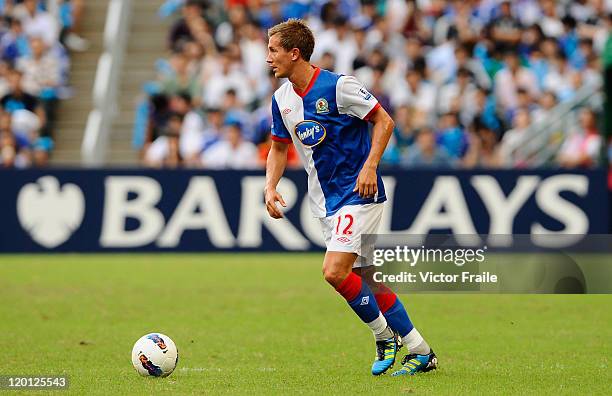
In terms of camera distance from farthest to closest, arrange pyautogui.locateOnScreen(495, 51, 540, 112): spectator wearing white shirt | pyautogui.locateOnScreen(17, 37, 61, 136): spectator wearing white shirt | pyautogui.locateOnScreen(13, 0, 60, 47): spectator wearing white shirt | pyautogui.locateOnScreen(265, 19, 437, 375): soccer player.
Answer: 1. pyautogui.locateOnScreen(13, 0, 60, 47): spectator wearing white shirt
2. pyautogui.locateOnScreen(17, 37, 61, 136): spectator wearing white shirt
3. pyautogui.locateOnScreen(495, 51, 540, 112): spectator wearing white shirt
4. pyautogui.locateOnScreen(265, 19, 437, 375): soccer player

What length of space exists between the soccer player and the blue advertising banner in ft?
32.7

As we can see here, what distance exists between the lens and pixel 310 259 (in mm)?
18547

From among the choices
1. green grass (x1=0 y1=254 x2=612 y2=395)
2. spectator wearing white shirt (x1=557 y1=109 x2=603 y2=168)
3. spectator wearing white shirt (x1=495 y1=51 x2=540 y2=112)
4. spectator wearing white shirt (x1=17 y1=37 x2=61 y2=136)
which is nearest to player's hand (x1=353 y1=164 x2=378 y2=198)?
green grass (x1=0 y1=254 x2=612 y2=395)

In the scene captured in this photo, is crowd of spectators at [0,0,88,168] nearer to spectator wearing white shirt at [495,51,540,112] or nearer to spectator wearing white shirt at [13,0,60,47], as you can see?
spectator wearing white shirt at [13,0,60,47]

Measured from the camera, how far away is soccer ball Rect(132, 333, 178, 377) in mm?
8539

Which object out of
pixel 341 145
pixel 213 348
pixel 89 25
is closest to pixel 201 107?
pixel 89 25

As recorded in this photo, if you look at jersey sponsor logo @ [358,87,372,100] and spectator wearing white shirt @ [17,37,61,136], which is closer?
jersey sponsor logo @ [358,87,372,100]

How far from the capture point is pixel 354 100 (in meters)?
8.42

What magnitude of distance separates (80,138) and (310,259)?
7019 millimetres

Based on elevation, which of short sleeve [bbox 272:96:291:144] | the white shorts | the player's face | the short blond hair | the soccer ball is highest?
the short blond hair

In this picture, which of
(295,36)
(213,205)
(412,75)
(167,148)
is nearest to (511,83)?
(412,75)

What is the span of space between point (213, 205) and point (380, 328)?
10.5 metres

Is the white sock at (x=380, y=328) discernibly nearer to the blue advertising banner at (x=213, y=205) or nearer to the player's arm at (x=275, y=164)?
the player's arm at (x=275, y=164)

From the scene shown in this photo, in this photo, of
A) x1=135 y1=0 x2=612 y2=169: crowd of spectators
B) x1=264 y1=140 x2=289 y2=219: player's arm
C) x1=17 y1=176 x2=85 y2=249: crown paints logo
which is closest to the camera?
x1=264 y1=140 x2=289 y2=219: player's arm
